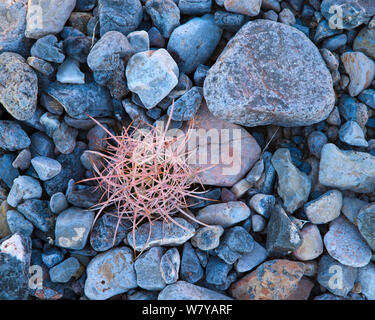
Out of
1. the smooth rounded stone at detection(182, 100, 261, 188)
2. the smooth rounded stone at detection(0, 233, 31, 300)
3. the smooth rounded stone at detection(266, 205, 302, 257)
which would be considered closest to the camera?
the smooth rounded stone at detection(0, 233, 31, 300)

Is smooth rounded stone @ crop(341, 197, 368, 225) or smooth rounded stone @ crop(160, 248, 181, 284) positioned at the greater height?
smooth rounded stone @ crop(341, 197, 368, 225)

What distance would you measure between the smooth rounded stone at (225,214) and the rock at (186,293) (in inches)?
15.1

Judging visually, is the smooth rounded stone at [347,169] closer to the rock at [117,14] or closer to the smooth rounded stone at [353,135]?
the smooth rounded stone at [353,135]

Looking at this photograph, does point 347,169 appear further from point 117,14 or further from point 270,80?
point 117,14

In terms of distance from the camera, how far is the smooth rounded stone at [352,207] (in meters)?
1.99

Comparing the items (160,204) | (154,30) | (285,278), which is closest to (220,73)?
(154,30)

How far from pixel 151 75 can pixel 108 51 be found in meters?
0.28

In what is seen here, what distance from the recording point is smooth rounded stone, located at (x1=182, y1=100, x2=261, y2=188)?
2.09 meters

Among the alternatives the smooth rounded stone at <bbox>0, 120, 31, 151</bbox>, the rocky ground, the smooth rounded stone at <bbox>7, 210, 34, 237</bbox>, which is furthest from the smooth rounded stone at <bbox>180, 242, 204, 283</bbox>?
the smooth rounded stone at <bbox>0, 120, 31, 151</bbox>

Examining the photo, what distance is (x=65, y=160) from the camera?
2076 millimetres

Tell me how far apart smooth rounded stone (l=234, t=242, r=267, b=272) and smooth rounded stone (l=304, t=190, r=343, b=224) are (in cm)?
36

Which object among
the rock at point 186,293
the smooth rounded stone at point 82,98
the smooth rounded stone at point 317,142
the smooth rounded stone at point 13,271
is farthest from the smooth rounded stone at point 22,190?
the smooth rounded stone at point 317,142

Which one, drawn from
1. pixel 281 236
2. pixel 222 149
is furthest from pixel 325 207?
pixel 222 149

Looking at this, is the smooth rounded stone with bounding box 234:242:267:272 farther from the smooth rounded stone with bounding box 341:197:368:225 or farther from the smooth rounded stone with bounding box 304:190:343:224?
the smooth rounded stone with bounding box 341:197:368:225
